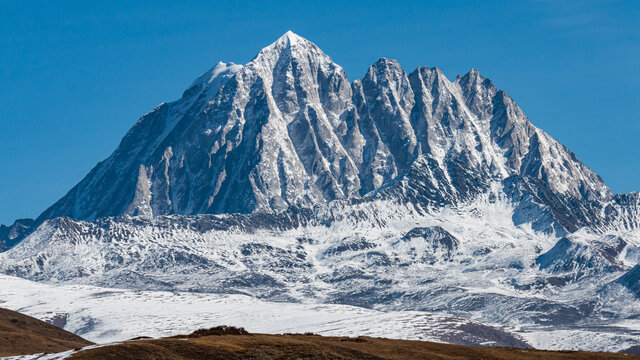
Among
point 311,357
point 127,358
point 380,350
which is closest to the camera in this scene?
point 127,358

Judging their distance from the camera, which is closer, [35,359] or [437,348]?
[35,359]

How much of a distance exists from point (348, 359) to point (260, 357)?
13.4 m

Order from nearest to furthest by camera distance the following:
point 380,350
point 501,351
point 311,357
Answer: point 311,357 < point 380,350 < point 501,351

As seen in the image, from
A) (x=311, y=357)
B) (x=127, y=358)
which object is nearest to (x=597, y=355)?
(x=311, y=357)

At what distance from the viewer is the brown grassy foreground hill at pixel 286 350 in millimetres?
133375

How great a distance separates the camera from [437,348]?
532 feet

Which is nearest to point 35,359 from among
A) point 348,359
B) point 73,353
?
point 73,353

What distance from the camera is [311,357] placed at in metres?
140

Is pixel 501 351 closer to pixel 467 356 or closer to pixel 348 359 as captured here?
pixel 467 356

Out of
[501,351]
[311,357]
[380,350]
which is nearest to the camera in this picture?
[311,357]

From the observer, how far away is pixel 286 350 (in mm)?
140625

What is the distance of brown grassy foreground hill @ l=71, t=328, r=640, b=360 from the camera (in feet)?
438

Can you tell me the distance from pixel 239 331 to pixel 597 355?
52240 mm

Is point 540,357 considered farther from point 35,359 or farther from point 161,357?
point 35,359
